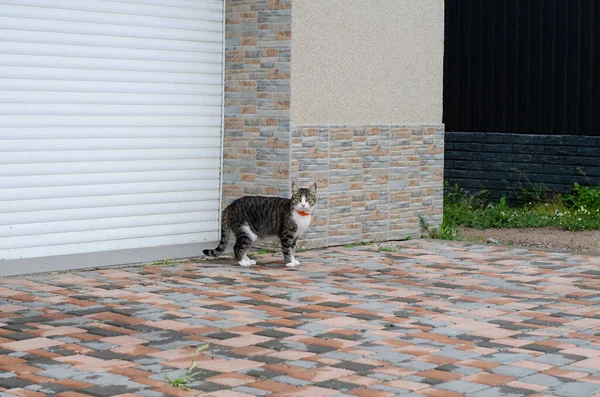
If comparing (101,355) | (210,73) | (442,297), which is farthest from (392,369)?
(210,73)

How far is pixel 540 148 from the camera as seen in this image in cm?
1691

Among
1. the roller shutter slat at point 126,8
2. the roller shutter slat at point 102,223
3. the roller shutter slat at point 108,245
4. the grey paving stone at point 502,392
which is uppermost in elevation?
the roller shutter slat at point 126,8

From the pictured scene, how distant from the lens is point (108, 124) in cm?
1123

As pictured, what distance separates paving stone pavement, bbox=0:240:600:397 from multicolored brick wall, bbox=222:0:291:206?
4.03ft

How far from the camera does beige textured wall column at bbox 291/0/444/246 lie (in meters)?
12.0

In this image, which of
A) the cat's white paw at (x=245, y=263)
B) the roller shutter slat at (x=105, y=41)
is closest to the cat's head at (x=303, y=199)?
the cat's white paw at (x=245, y=263)

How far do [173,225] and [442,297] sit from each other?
3774 millimetres

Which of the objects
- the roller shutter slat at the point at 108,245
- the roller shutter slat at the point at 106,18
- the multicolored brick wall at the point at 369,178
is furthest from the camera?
the multicolored brick wall at the point at 369,178

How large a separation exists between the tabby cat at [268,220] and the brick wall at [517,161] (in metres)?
6.80

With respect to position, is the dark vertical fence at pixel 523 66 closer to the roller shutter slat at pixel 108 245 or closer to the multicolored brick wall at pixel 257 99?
the multicolored brick wall at pixel 257 99

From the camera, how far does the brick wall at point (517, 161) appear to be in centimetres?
1650

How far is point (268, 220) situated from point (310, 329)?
3.39 m

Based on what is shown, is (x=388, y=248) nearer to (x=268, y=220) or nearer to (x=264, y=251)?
(x=264, y=251)

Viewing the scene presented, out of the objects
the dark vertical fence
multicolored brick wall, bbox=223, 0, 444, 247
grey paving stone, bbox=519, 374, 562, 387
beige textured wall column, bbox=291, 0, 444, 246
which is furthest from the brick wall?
grey paving stone, bbox=519, 374, 562, 387
